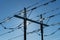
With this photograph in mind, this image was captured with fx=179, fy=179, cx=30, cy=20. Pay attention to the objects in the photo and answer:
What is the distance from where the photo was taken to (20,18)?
2186 cm

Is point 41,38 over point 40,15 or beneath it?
beneath

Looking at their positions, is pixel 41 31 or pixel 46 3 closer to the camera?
pixel 46 3

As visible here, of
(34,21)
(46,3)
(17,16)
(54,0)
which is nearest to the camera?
(54,0)

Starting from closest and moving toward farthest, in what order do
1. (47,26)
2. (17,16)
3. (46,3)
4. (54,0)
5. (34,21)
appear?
(54,0) → (46,3) → (17,16) → (34,21) → (47,26)

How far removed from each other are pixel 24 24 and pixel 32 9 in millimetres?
2707

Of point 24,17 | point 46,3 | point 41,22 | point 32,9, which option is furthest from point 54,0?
point 41,22

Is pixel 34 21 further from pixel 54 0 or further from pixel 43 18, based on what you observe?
pixel 54 0

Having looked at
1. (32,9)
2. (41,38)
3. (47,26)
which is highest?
(32,9)

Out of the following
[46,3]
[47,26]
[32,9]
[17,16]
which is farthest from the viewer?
[47,26]

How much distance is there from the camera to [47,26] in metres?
24.5

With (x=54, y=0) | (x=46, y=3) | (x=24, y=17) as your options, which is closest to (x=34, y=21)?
(x=24, y=17)

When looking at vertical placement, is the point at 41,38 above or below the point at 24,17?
below

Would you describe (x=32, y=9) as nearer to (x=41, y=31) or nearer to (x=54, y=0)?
(x=54, y=0)

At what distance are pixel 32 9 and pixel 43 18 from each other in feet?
14.7
